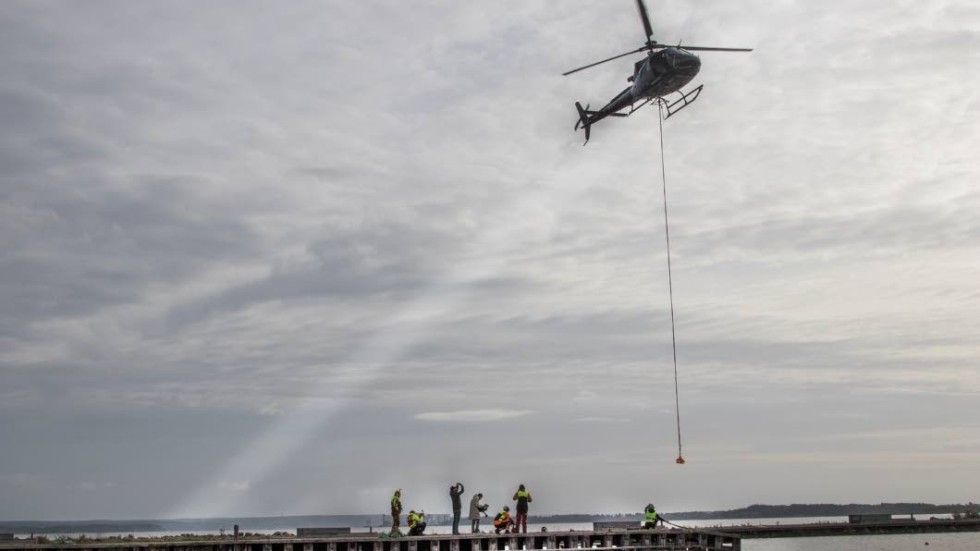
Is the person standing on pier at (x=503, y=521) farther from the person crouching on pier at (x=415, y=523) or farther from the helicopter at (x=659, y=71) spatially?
the helicopter at (x=659, y=71)

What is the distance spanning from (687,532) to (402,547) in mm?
13256

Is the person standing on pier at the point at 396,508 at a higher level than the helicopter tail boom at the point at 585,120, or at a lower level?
lower

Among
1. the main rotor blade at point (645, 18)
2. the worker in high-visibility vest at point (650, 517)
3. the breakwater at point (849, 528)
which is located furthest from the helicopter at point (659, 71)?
the breakwater at point (849, 528)

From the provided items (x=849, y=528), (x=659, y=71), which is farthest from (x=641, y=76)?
(x=849, y=528)

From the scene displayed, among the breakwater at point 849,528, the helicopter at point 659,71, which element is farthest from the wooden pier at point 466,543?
the breakwater at point 849,528

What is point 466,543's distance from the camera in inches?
1503

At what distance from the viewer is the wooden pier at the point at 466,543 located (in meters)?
35.4

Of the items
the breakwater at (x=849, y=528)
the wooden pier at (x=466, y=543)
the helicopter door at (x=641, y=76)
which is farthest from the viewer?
the breakwater at (x=849, y=528)

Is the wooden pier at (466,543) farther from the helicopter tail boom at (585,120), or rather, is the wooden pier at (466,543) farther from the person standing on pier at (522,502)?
the helicopter tail boom at (585,120)

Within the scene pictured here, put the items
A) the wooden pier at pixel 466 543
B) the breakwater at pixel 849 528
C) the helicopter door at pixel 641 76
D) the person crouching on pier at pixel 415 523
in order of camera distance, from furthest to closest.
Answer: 1. the breakwater at pixel 849 528
2. the helicopter door at pixel 641 76
3. the person crouching on pier at pixel 415 523
4. the wooden pier at pixel 466 543

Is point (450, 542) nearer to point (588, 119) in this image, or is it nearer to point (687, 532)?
point (687, 532)

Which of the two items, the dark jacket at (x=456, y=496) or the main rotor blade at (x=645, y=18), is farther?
the main rotor blade at (x=645, y=18)

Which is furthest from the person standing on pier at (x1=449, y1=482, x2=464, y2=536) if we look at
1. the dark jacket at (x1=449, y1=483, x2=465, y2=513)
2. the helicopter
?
the helicopter

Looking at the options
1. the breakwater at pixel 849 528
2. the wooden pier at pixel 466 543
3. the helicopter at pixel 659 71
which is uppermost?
the helicopter at pixel 659 71
